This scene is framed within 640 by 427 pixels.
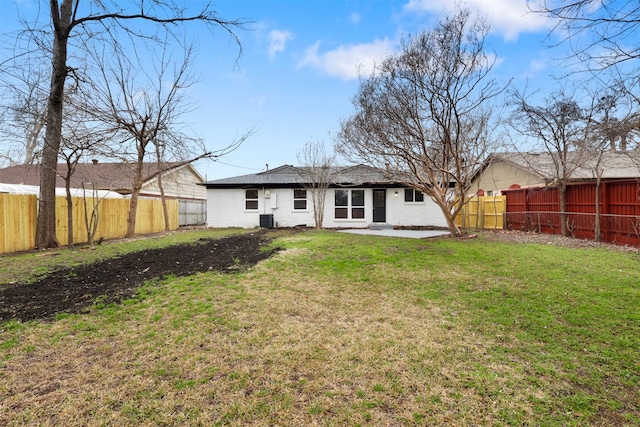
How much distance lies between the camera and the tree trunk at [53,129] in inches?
344

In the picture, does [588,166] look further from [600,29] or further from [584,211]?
[600,29]

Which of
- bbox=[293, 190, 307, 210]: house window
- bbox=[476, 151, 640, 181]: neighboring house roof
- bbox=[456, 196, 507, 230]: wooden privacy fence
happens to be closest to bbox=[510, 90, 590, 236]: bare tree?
bbox=[476, 151, 640, 181]: neighboring house roof

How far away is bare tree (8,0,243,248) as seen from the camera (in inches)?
291

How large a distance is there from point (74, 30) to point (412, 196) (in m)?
14.4

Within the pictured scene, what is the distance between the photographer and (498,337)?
10.4 feet

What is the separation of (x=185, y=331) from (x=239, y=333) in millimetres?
573

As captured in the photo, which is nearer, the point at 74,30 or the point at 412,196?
the point at 74,30

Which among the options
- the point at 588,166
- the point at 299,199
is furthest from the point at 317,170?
the point at 588,166

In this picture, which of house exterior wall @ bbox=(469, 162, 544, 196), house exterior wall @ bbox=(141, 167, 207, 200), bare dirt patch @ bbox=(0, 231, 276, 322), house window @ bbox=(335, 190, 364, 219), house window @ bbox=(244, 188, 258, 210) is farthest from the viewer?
house exterior wall @ bbox=(141, 167, 207, 200)

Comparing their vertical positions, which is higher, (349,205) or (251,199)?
(251,199)

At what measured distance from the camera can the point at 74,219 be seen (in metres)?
10.4

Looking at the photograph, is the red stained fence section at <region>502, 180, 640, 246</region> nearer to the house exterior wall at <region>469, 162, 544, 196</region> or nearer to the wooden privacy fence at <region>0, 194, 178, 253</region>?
the house exterior wall at <region>469, 162, 544, 196</region>

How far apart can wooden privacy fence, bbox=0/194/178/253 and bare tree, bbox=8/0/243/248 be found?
0.32 m

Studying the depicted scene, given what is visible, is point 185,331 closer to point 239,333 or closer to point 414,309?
point 239,333
